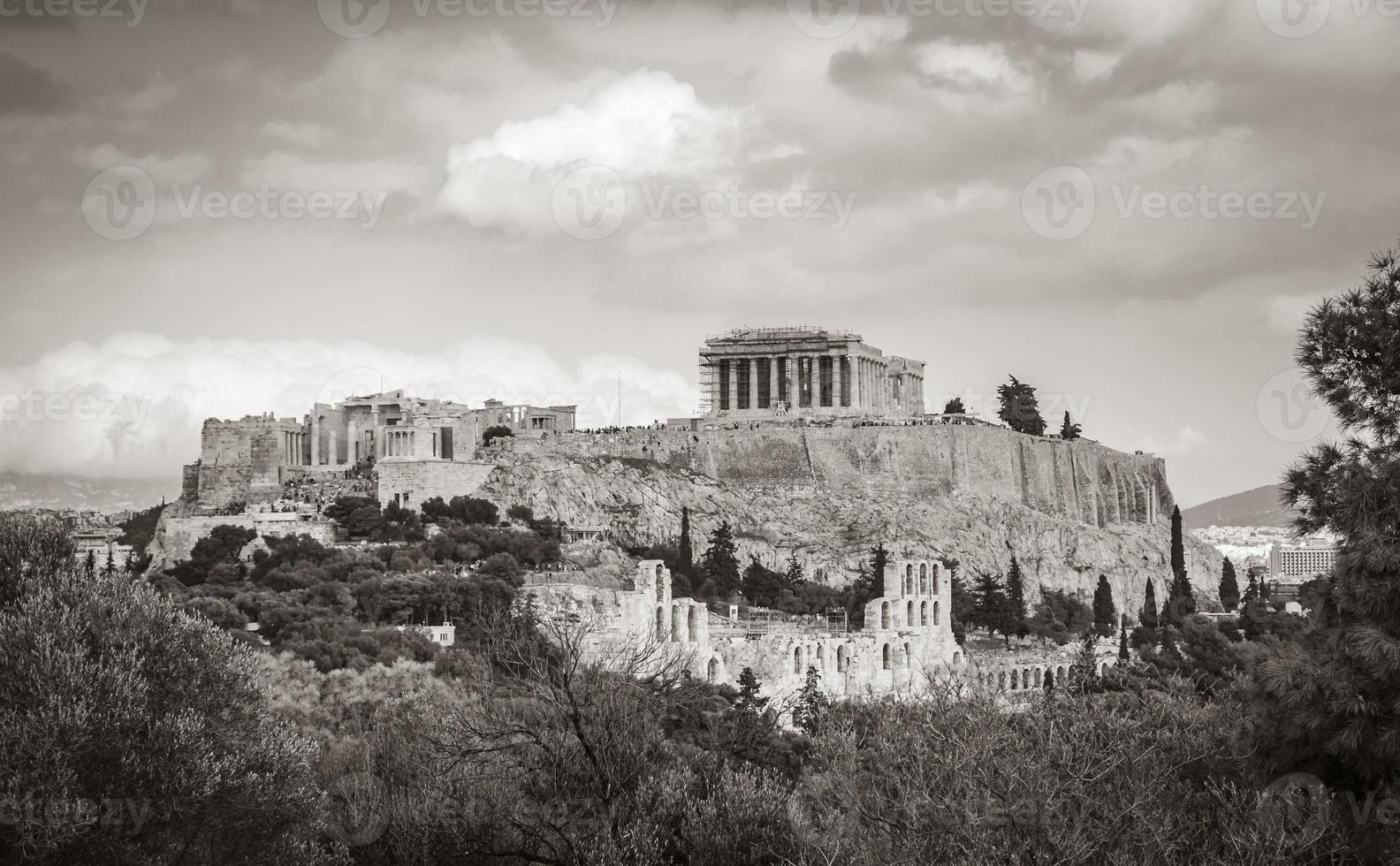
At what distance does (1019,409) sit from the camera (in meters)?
94.1

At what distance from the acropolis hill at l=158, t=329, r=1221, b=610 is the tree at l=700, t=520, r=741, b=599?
4.44 m

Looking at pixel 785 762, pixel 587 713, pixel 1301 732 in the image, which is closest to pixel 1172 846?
pixel 1301 732

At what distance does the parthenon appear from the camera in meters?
90.6

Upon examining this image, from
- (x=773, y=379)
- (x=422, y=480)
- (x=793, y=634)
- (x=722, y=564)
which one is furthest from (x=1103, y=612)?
(x=422, y=480)

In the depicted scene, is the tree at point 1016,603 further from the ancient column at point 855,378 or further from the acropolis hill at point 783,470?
the ancient column at point 855,378

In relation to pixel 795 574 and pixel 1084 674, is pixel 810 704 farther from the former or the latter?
pixel 795 574

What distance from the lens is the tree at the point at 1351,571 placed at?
53.9ft

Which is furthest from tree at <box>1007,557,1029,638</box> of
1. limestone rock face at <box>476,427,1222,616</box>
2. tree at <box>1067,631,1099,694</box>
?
tree at <box>1067,631,1099,694</box>

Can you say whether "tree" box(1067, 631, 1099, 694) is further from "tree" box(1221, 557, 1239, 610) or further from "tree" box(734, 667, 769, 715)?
"tree" box(1221, 557, 1239, 610)

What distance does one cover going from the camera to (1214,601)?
8725 cm

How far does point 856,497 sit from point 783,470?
428 cm

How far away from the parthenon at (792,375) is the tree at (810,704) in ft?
153

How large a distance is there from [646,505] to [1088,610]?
76.4 feet

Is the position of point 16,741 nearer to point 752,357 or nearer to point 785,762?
point 785,762
